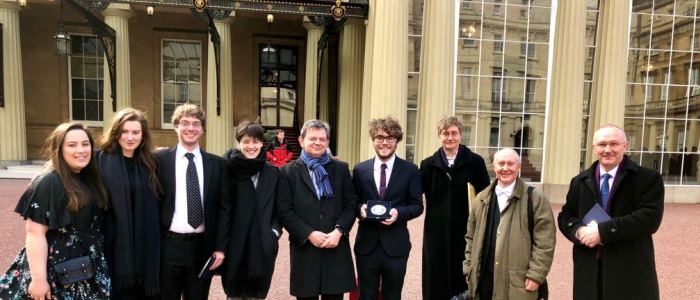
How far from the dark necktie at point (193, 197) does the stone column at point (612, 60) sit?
33.3ft

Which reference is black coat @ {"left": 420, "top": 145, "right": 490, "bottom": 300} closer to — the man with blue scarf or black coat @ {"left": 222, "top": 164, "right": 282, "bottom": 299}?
the man with blue scarf

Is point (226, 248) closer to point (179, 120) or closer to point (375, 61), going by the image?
point (179, 120)

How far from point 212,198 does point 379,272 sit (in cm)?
137

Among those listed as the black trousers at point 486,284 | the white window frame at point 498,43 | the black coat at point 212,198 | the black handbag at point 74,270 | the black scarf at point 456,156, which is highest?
the white window frame at point 498,43

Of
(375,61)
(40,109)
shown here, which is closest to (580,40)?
(375,61)

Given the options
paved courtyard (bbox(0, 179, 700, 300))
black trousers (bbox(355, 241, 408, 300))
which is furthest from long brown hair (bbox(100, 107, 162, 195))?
paved courtyard (bbox(0, 179, 700, 300))

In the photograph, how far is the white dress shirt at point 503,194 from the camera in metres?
2.84

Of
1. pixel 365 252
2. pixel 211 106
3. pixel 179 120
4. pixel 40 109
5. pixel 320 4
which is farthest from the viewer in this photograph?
pixel 40 109

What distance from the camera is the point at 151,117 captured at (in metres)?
16.0

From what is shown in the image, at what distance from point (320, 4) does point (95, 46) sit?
1012 cm

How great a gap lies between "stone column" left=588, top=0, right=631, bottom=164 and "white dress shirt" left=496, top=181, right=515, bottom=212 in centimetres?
908

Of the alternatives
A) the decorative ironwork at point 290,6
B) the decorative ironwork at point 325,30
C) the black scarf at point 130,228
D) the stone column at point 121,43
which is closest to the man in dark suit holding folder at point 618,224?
the black scarf at point 130,228

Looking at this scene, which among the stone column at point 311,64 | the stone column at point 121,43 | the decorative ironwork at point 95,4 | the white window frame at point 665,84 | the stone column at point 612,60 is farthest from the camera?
the stone column at point 311,64

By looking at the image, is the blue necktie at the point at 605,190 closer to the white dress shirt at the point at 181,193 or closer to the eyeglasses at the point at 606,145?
the eyeglasses at the point at 606,145
